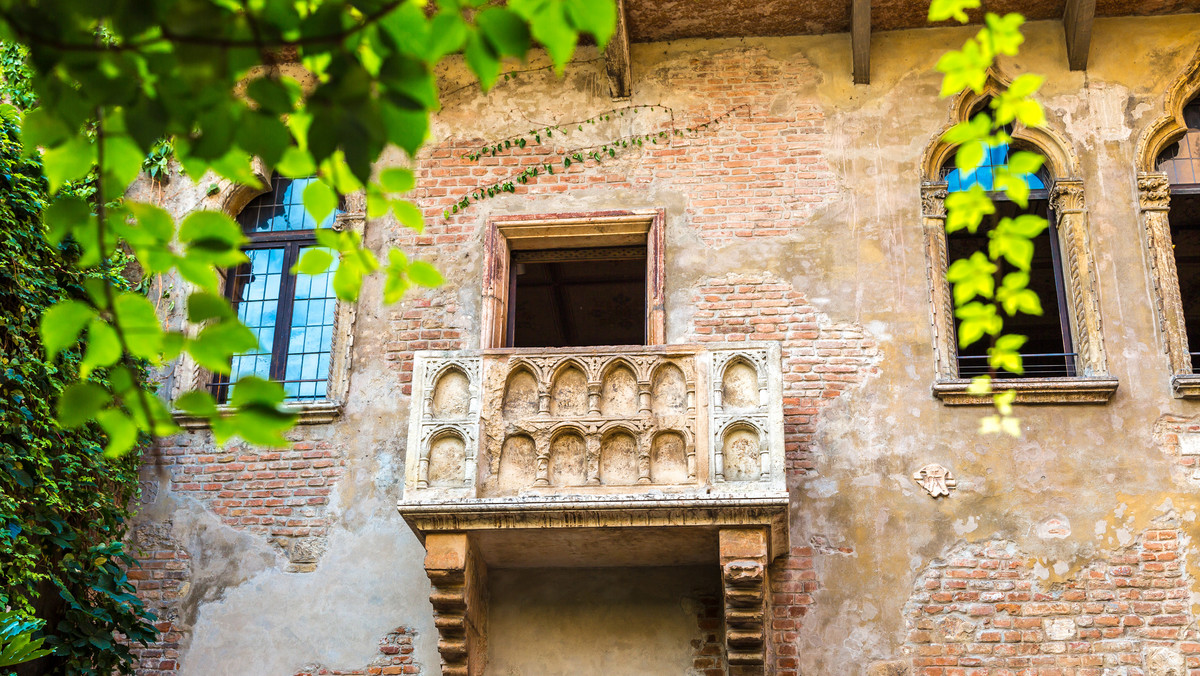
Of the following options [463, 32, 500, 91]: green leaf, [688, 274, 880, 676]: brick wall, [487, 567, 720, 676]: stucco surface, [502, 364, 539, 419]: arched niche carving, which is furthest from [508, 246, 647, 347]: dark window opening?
[463, 32, 500, 91]: green leaf

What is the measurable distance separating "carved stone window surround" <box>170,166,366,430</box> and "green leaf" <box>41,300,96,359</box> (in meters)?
5.17

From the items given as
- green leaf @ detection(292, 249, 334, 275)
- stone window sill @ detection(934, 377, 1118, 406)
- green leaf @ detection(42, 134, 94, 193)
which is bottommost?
green leaf @ detection(292, 249, 334, 275)

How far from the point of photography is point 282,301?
9055 mm

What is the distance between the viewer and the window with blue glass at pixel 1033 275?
8445 millimetres

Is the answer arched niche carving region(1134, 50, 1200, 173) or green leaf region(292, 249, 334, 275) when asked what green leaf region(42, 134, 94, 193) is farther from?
arched niche carving region(1134, 50, 1200, 173)

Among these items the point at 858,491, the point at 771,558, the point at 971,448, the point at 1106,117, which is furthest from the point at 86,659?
the point at 1106,117

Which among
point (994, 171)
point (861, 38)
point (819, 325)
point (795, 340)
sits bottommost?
point (994, 171)

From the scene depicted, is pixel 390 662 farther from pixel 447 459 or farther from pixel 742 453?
pixel 742 453

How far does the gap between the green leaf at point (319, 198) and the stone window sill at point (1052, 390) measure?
5.65 m

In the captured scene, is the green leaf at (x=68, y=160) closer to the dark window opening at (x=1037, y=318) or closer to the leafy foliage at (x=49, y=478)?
the leafy foliage at (x=49, y=478)

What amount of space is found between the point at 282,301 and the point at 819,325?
13.2 feet

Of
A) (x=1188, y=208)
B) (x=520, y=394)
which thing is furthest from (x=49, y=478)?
(x=1188, y=208)

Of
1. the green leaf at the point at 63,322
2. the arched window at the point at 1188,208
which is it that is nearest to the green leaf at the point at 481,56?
the green leaf at the point at 63,322

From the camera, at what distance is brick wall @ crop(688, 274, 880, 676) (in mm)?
7945
